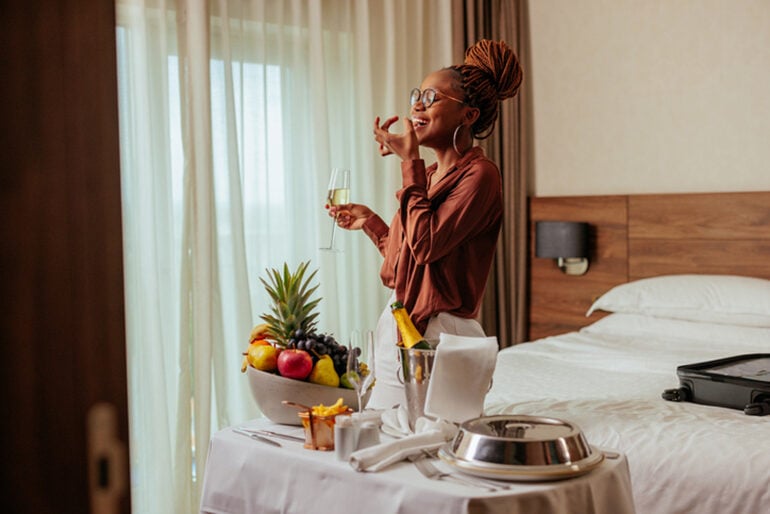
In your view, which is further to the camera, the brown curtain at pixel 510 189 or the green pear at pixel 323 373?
the brown curtain at pixel 510 189

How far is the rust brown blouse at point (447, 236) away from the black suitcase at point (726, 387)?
27.2 inches

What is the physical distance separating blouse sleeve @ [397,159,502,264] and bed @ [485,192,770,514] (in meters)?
0.53

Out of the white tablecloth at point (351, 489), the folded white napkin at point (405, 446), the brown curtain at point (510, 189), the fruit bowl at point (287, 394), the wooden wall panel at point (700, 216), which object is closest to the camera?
the white tablecloth at point (351, 489)

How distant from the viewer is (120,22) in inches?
127

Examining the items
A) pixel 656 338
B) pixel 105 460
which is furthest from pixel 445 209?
pixel 656 338

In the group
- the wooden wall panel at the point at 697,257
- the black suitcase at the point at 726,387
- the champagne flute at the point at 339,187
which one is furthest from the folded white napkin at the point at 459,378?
the wooden wall panel at the point at 697,257

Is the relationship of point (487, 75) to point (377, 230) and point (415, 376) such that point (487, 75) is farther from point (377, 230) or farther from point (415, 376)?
point (415, 376)

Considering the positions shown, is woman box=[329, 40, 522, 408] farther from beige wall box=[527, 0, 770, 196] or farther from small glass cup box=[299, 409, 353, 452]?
A: beige wall box=[527, 0, 770, 196]

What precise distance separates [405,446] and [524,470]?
0.73ft

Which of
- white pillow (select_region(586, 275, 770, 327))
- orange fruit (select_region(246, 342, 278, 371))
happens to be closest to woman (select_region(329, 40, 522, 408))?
orange fruit (select_region(246, 342, 278, 371))

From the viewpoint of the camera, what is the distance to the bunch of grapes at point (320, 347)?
1722mm

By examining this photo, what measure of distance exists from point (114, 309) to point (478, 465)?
85 cm

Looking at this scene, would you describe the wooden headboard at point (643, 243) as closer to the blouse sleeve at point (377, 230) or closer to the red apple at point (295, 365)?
the blouse sleeve at point (377, 230)

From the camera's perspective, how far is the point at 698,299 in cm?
362
